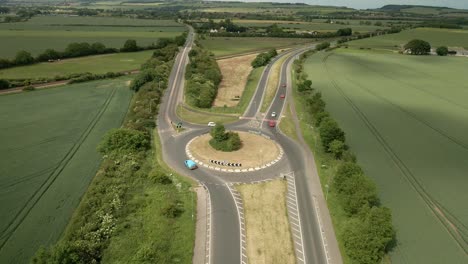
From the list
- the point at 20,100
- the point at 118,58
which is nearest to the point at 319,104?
the point at 20,100

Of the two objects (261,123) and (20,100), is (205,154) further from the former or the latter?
(20,100)

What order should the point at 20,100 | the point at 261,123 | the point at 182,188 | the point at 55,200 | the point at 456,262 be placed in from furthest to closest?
1. the point at 20,100
2. the point at 261,123
3. the point at 182,188
4. the point at 55,200
5. the point at 456,262

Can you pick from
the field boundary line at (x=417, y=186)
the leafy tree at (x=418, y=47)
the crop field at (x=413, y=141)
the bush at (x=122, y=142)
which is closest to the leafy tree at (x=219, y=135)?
the bush at (x=122, y=142)

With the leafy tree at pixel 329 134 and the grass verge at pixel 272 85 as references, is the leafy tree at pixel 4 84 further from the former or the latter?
the leafy tree at pixel 329 134

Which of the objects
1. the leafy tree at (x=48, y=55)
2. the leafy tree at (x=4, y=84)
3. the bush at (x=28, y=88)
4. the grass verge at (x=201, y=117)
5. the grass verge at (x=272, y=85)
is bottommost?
the grass verge at (x=201, y=117)

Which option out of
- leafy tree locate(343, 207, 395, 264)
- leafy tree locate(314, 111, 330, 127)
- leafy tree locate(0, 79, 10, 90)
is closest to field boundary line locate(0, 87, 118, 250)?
leafy tree locate(343, 207, 395, 264)

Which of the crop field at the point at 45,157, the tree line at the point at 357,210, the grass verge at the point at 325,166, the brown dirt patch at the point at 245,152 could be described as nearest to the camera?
the tree line at the point at 357,210

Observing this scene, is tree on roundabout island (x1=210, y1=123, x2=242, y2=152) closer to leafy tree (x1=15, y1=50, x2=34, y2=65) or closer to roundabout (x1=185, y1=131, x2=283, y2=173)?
roundabout (x1=185, y1=131, x2=283, y2=173)
